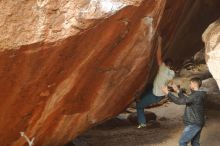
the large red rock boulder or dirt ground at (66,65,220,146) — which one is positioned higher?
the large red rock boulder

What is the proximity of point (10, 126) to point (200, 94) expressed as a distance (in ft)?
11.0

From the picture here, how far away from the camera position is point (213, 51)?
8375 millimetres

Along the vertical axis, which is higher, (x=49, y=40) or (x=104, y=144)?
(x=49, y=40)

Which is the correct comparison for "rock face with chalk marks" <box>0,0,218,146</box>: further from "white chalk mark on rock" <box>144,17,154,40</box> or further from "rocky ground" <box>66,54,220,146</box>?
"rocky ground" <box>66,54,220,146</box>

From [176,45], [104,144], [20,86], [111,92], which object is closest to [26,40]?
[20,86]

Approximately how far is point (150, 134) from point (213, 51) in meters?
2.89

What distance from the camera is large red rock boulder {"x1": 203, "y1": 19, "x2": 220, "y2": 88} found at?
8266 mm

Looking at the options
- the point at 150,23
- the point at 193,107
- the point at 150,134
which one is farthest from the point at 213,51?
the point at 150,134

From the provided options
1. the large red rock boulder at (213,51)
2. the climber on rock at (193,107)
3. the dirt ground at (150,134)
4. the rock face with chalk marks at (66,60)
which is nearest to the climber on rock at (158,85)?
the dirt ground at (150,134)

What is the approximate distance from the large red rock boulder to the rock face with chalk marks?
3.67ft

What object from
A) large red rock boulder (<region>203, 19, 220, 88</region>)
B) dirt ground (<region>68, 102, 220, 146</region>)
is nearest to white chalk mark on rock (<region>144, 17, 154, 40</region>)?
large red rock boulder (<region>203, 19, 220, 88</region>)

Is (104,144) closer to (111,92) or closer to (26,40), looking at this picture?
(111,92)

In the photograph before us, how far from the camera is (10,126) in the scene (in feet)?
24.1

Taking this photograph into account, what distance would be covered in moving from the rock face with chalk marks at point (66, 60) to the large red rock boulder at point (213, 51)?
1117 mm
